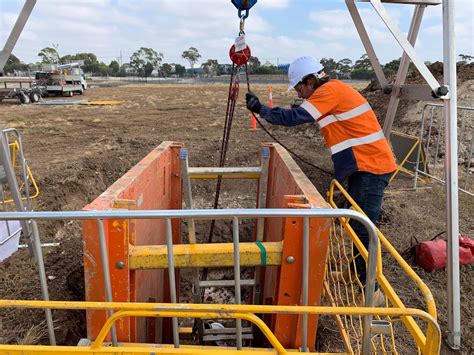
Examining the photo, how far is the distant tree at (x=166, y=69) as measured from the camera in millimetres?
89537

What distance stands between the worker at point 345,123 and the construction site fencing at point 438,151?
12.6 feet

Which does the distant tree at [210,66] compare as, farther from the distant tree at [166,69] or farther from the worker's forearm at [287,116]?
the worker's forearm at [287,116]

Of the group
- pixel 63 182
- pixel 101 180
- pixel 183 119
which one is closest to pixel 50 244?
pixel 63 182

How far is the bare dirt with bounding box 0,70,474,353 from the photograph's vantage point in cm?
382

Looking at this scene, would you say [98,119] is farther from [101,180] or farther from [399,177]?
[399,177]

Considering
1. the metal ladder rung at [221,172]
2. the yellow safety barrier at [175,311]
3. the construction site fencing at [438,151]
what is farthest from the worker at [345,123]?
the construction site fencing at [438,151]

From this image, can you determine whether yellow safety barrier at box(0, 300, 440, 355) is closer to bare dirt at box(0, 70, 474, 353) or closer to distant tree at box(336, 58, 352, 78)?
bare dirt at box(0, 70, 474, 353)

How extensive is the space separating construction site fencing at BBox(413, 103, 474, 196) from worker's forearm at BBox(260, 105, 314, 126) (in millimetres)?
4290

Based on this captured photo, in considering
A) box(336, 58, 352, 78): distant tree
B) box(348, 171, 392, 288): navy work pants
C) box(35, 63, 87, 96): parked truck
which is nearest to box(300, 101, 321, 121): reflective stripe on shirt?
box(348, 171, 392, 288): navy work pants

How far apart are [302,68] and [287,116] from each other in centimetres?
48

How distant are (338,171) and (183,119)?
530 inches

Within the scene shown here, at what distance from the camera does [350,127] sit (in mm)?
3604

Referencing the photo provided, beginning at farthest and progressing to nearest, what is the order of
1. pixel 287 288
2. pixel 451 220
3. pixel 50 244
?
1. pixel 50 244
2. pixel 451 220
3. pixel 287 288

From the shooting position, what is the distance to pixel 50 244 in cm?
518
